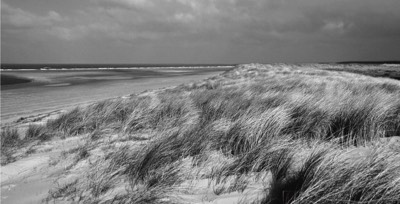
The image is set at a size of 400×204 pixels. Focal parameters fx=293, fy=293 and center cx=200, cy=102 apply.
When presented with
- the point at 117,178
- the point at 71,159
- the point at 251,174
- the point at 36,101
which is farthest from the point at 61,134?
the point at 36,101

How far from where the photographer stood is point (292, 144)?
3.02m

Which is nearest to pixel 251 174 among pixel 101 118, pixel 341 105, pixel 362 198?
pixel 362 198

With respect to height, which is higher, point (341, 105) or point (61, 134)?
point (341, 105)

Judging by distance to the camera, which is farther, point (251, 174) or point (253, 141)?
point (253, 141)

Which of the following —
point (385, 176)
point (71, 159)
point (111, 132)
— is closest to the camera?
point (385, 176)

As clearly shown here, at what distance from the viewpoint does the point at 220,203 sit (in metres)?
2.24

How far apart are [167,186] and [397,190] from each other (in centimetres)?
162

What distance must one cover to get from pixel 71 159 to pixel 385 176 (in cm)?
325

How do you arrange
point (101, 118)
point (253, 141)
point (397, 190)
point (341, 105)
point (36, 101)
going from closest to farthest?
point (397, 190), point (253, 141), point (341, 105), point (101, 118), point (36, 101)

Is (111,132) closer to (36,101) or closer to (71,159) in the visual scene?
(71,159)

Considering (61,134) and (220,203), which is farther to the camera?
(61,134)

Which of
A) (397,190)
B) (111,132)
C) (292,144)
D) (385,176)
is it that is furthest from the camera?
(111,132)

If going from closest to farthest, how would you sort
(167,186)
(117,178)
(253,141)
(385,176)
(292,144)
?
(385,176), (167,186), (117,178), (292,144), (253,141)

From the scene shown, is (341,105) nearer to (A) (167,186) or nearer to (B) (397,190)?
(B) (397,190)
